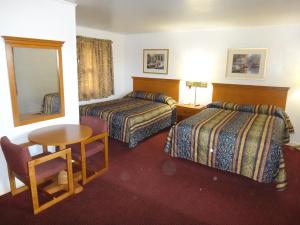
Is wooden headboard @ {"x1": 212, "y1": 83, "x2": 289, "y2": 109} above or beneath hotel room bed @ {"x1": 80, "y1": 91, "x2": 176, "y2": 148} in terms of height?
above

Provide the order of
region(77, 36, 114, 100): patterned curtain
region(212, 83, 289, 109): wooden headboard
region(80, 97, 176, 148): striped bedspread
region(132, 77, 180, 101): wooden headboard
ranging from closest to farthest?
region(80, 97, 176, 148): striped bedspread → region(212, 83, 289, 109): wooden headboard → region(77, 36, 114, 100): patterned curtain → region(132, 77, 180, 101): wooden headboard

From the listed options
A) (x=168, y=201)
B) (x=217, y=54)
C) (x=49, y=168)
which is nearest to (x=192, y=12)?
(x=217, y=54)

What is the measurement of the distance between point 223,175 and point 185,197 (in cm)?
84

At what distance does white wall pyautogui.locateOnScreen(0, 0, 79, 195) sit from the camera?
7.57 feet

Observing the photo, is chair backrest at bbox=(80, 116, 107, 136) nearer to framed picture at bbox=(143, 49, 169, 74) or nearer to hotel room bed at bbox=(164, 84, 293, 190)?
hotel room bed at bbox=(164, 84, 293, 190)

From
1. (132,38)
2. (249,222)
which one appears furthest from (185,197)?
(132,38)

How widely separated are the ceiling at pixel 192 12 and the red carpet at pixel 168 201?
2305 mm

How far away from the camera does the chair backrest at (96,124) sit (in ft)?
10.1

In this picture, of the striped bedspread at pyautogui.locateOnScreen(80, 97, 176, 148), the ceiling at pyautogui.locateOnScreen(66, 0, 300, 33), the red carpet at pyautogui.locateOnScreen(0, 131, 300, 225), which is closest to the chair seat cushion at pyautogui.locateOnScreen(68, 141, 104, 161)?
the red carpet at pyautogui.locateOnScreen(0, 131, 300, 225)

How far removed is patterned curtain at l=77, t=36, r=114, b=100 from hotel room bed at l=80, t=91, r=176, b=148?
59 centimetres

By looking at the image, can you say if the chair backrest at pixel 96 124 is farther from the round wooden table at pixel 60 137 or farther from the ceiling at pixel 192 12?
the ceiling at pixel 192 12

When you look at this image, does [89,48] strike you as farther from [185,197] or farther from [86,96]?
[185,197]

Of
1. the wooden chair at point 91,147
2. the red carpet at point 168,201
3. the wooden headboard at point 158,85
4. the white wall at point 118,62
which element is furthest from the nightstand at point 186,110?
the wooden chair at point 91,147

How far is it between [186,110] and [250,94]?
1368 millimetres
